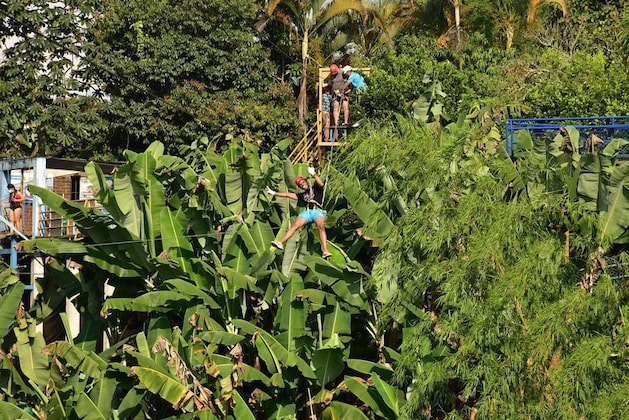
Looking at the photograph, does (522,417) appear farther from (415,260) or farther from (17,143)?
(17,143)

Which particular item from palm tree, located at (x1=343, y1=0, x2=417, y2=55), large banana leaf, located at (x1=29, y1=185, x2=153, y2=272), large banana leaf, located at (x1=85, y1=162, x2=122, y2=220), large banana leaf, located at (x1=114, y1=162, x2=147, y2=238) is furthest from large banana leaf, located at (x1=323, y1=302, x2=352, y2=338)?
palm tree, located at (x1=343, y1=0, x2=417, y2=55)

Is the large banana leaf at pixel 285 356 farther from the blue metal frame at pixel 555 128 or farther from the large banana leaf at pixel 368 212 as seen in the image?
the blue metal frame at pixel 555 128

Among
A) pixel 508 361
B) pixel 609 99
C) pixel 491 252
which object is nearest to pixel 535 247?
pixel 491 252

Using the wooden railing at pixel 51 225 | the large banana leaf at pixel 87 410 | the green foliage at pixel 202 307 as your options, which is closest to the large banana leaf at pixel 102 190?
the green foliage at pixel 202 307

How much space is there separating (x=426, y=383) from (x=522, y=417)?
1242mm

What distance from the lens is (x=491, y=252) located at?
1229 cm

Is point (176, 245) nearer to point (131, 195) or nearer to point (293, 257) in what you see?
point (131, 195)

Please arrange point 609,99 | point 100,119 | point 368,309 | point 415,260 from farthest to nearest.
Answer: point 100,119 → point 609,99 → point 368,309 → point 415,260

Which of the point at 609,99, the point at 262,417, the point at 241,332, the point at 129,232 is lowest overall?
the point at 262,417

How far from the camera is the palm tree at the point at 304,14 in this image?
31.0 meters

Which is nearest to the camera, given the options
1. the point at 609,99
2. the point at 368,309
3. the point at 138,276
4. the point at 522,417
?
the point at 522,417

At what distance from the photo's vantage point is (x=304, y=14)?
103 feet

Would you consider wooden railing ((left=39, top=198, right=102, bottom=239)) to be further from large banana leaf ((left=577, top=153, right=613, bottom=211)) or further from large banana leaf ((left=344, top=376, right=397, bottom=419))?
large banana leaf ((left=577, top=153, right=613, bottom=211))

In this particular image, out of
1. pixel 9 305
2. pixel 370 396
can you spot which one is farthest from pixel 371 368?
pixel 9 305
